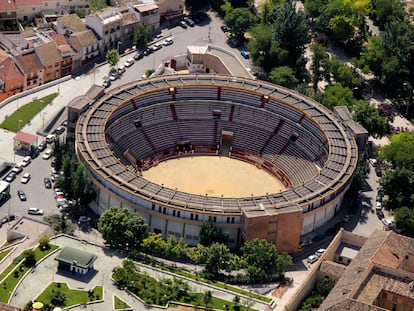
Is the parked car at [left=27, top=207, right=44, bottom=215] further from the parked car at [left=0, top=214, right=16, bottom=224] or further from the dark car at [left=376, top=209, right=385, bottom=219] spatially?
the dark car at [left=376, top=209, right=385, bottom=219]

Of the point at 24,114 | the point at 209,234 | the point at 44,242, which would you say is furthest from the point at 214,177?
the point at 44,242

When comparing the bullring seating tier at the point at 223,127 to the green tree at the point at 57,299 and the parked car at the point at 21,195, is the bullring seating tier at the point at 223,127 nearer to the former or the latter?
the parked car at the point at 21,195

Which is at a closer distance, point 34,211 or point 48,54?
point 34,211

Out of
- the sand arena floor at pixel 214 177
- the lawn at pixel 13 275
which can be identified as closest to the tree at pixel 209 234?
the sand arena floor at pixel 214 177

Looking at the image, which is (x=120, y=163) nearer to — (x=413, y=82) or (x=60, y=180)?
(x=60, y=180)

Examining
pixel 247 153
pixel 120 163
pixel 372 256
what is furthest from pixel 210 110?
pixel 372 256

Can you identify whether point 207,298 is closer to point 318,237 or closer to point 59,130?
point 318,237
